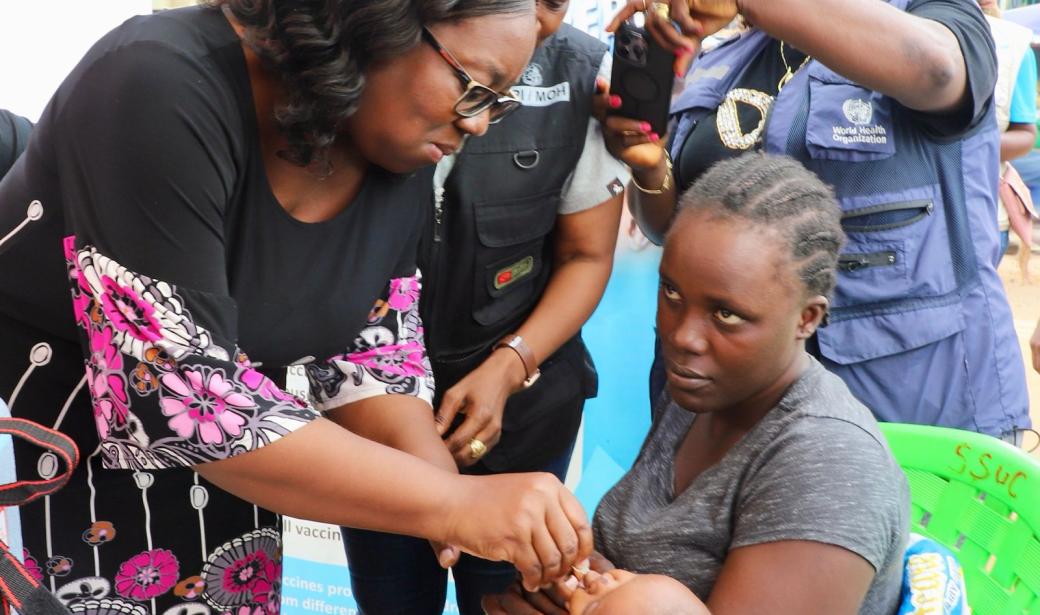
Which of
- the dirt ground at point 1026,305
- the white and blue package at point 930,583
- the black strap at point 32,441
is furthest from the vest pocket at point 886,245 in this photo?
the dirt ground at point 1026,305

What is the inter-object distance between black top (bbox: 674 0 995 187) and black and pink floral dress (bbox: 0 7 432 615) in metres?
0.72

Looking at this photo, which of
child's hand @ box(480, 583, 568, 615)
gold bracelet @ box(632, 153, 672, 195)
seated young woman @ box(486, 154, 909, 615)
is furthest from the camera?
gold bracelet @ box(632, 153, 672, 195)

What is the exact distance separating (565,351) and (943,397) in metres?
→ 0.77

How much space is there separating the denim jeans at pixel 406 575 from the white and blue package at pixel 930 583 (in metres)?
0.90

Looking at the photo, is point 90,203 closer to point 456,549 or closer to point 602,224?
point 456,549

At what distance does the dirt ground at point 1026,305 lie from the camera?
5695mm

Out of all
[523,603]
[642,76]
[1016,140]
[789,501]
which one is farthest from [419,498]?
[1016,140]

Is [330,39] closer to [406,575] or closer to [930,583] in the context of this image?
[930,583]

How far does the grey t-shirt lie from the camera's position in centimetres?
131

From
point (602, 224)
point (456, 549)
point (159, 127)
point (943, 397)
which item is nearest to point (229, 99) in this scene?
point (159, 127)

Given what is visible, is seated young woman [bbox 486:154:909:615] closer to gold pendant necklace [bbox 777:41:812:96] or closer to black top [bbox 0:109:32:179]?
gold pendant necklace [bbox 777:41:812:96]

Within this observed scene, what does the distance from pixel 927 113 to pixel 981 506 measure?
2.42 ft

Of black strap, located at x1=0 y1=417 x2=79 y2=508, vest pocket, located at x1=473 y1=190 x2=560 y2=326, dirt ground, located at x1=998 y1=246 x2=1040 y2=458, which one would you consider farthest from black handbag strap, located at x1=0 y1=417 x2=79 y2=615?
dirt ground, located at x1=998 y1=246 x2=1040 y2=458

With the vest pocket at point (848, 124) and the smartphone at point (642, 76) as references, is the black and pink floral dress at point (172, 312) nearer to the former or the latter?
the smartphone at point (642, 76)
